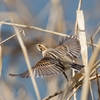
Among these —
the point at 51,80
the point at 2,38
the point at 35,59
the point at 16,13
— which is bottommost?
the point at 51,80

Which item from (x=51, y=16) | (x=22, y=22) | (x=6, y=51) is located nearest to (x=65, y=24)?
(x=51, y=16)

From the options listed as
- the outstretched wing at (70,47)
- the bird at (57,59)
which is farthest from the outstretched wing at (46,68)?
the outstretched wing at (70,47)

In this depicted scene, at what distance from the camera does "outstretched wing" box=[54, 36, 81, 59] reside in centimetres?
151

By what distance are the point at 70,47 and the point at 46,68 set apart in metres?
0.31

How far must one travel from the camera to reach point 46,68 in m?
1.39

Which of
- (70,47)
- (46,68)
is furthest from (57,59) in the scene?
(70,47)

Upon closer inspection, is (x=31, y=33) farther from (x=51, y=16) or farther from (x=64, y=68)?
(x=64, y=68)

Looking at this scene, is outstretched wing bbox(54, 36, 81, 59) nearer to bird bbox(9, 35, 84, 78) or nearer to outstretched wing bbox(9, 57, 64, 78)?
bird bbox(9, 35, 84, 78)

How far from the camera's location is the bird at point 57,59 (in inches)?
51.7

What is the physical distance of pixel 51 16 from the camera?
4.89ft

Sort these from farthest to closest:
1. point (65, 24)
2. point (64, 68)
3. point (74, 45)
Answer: point (74, 45) < point (65, 24) < point (64, 68)

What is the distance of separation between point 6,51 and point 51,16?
26 centimetres

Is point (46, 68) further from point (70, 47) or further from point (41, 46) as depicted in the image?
point (70, 47)

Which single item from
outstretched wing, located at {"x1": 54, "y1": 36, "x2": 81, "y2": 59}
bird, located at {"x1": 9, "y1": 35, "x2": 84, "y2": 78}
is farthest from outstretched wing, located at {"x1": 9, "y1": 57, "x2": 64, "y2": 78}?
outstretched wing, located at {"x1": 54, "y1": 36, "x2": 81, "y2": 59}
